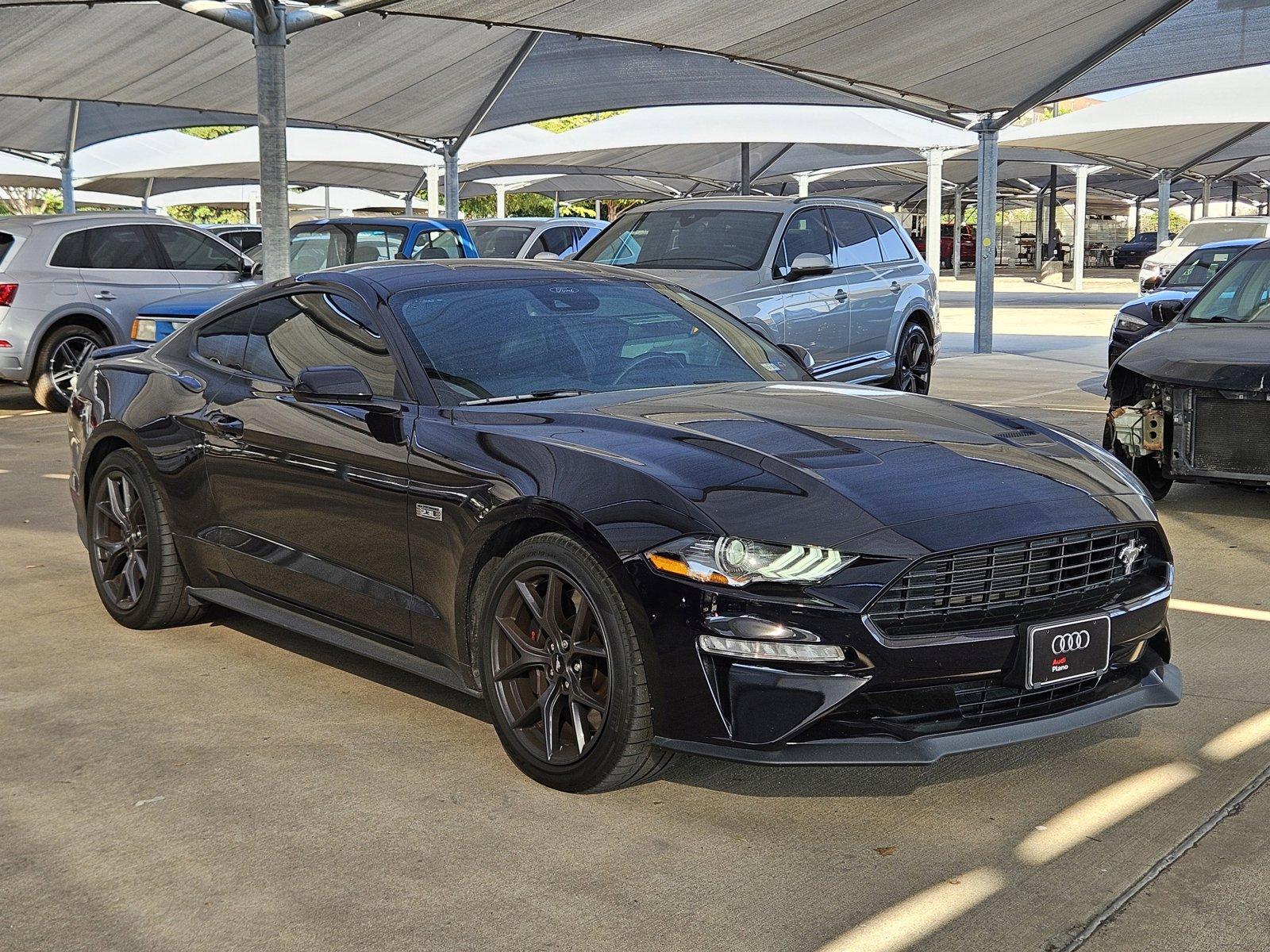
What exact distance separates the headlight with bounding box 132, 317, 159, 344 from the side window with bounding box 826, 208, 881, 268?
551 centimetres

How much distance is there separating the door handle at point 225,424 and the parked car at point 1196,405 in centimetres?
466

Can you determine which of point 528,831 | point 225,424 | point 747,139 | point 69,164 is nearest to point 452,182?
point 747,139

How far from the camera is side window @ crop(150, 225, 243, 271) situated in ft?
47.2

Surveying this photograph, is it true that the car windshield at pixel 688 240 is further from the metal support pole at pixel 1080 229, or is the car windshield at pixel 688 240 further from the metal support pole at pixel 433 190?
the metal support pole at pixel 1080 229

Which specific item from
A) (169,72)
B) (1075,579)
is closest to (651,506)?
(1075,579)

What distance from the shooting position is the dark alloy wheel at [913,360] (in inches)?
494

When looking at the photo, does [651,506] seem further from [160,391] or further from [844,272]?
[844,272]

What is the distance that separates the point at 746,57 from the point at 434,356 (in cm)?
1245

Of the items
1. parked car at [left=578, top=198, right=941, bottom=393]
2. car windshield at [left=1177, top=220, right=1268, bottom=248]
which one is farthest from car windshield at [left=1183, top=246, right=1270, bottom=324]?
car windshield at [left=1177, top=220, right=1268, bottom=248]

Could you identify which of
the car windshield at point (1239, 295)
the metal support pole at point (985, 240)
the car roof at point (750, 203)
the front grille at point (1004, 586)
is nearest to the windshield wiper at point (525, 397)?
the front grille at point (1004, 586)

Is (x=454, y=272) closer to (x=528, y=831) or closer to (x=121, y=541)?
(x=121, y=541)

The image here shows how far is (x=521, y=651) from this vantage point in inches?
159

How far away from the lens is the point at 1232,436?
24.3ft

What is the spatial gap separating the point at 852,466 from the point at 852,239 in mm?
8540
